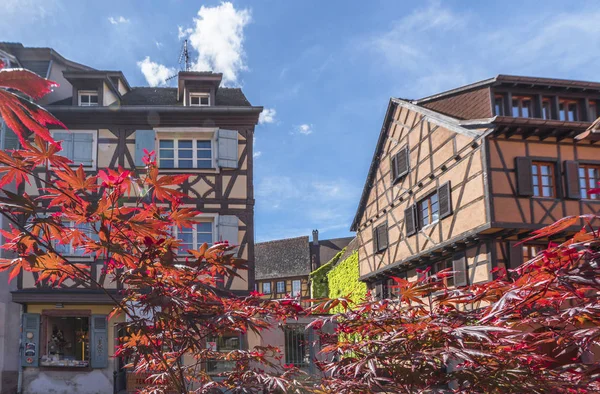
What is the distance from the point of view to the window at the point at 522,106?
41.2 feet

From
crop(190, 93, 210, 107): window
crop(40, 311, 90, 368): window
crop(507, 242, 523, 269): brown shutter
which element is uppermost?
crop(190, 93, 210, 107): window

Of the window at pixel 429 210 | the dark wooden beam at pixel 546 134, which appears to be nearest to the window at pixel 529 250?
the window at pixel 429 210

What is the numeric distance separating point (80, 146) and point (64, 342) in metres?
5.50

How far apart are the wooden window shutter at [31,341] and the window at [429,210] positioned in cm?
1035

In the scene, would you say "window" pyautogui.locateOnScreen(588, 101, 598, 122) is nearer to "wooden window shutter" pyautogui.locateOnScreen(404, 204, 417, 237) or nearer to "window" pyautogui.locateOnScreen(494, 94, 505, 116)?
"window" pyautogui.locateOnScreen(494, 94, 505, 116)

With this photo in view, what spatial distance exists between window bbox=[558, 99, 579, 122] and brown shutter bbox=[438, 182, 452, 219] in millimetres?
3320

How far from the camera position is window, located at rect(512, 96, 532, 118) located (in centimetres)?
1257

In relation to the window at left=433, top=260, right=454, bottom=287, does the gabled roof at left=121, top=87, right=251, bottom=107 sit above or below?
above

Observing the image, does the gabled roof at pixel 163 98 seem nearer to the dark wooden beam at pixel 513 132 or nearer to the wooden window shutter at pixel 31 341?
the wooden window shutter at pixel 31 341

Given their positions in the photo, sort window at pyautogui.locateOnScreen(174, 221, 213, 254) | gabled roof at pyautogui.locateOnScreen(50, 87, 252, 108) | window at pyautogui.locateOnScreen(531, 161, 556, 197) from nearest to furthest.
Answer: window at pyautogui.locateOnScreen(531, 161, 556, 197) < window at pyautogui.locateOnScreen(174, 221, 213, 254) < gabled roof at pyautogui.locateOnScreen(50, 87, 252, 108)

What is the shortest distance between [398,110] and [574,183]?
19.5 feet

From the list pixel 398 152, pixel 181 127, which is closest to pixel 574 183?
pixel 398 152

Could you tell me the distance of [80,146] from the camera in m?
13.4

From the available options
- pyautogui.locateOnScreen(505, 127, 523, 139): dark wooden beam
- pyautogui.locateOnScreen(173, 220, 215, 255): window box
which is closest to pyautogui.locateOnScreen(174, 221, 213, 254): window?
pyautogui.locateOnScreen(173, 220, 215, 255): window box
